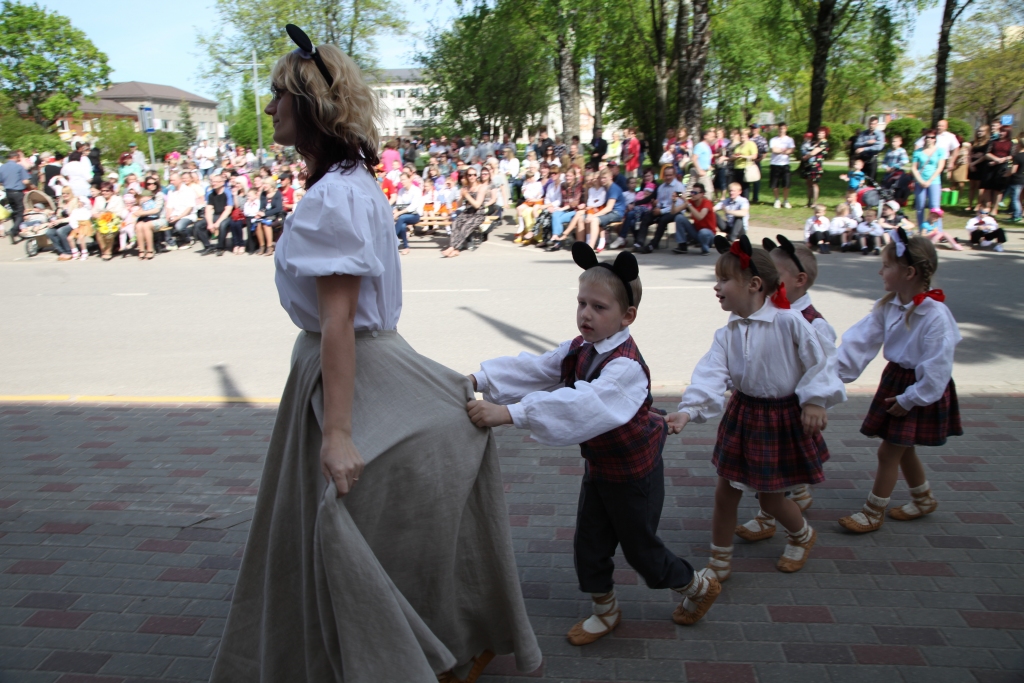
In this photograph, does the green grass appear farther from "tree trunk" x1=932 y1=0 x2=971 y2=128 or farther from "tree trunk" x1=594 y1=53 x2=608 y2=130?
"tree trunk" x1=594 y1=53 x2=608 y2=130

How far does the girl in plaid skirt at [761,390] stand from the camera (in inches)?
125

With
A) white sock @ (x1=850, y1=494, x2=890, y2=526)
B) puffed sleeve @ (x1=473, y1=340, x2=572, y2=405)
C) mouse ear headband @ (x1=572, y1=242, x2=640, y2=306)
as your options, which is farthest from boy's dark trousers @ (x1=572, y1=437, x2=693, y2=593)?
white sock @ (x1=850, y1=494, x2=890, y2=526)

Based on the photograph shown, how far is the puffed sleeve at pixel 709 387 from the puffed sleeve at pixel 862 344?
919 mm

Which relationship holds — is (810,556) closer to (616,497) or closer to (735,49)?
(616,497)

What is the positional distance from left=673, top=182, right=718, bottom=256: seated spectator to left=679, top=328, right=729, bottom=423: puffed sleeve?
34.9ft

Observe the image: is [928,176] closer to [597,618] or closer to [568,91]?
[597,618]

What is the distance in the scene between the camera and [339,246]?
208 cm

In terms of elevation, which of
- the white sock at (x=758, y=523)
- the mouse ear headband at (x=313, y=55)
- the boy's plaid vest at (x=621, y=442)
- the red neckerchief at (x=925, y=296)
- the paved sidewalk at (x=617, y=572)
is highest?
the mouse ear headband at (x=313, y=55)

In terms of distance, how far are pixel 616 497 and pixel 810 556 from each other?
1.38m

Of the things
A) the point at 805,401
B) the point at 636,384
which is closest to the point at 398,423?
the point at 636,384

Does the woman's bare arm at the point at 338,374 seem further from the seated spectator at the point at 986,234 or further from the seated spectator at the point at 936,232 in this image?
the seated spectator at the point at 986,234

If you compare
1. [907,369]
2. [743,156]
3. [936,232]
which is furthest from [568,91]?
[907,369]

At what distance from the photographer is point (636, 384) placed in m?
2.62

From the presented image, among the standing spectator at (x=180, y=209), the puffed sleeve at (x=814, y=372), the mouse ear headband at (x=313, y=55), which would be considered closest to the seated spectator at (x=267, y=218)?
the standing spectator at (x=180, y=209)
